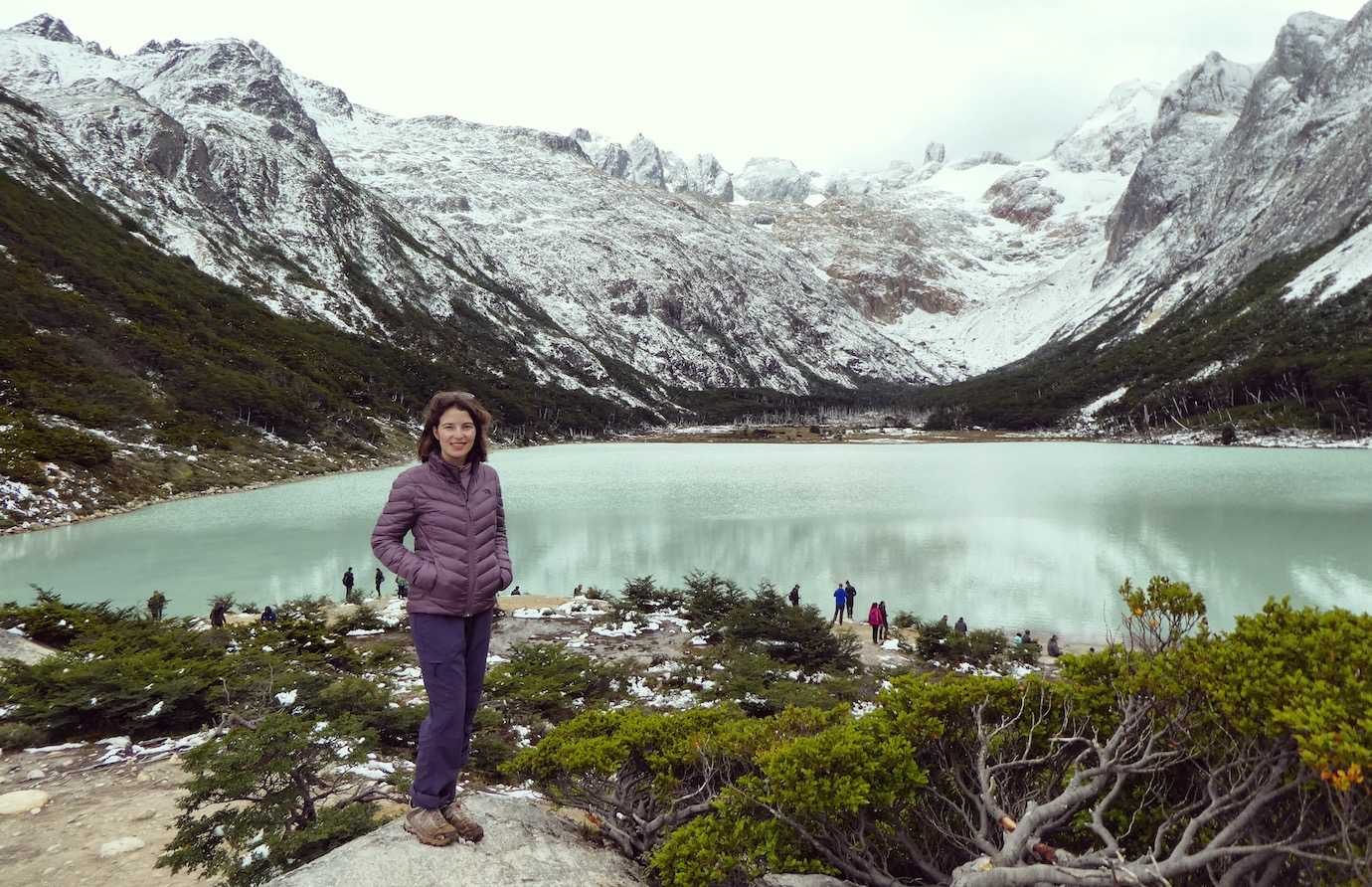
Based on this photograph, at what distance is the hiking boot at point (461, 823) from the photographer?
5.47m

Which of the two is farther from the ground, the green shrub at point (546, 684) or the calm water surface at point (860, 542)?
the green shrub at point (546, 684)

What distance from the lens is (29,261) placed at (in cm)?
9306

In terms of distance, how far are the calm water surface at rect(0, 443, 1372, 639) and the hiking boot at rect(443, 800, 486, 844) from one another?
2478 centimetres

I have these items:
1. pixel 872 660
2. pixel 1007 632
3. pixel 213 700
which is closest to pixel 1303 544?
pixel 1007 632

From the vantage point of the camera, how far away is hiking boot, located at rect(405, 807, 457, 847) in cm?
534

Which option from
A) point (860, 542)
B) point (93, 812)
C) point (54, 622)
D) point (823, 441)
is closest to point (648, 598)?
point (54, 622)

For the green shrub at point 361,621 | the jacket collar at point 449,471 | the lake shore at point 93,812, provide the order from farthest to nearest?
the green shrub at point 361,621
the lake shore at point 93,812
the jacket collar at point 449,471

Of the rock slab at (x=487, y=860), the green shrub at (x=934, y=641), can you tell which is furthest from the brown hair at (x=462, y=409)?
the green shrub at (x=934, y=641)

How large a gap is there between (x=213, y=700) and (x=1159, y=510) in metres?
57.0

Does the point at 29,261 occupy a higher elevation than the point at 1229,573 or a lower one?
higher

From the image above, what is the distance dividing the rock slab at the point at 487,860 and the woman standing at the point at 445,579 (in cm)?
16

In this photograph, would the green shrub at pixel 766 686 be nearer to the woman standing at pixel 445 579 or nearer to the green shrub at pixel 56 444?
the woman standing at pixel 445 579

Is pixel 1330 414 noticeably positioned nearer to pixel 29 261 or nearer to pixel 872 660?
pixel 872 660

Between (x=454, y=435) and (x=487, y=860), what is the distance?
3.45 meters
